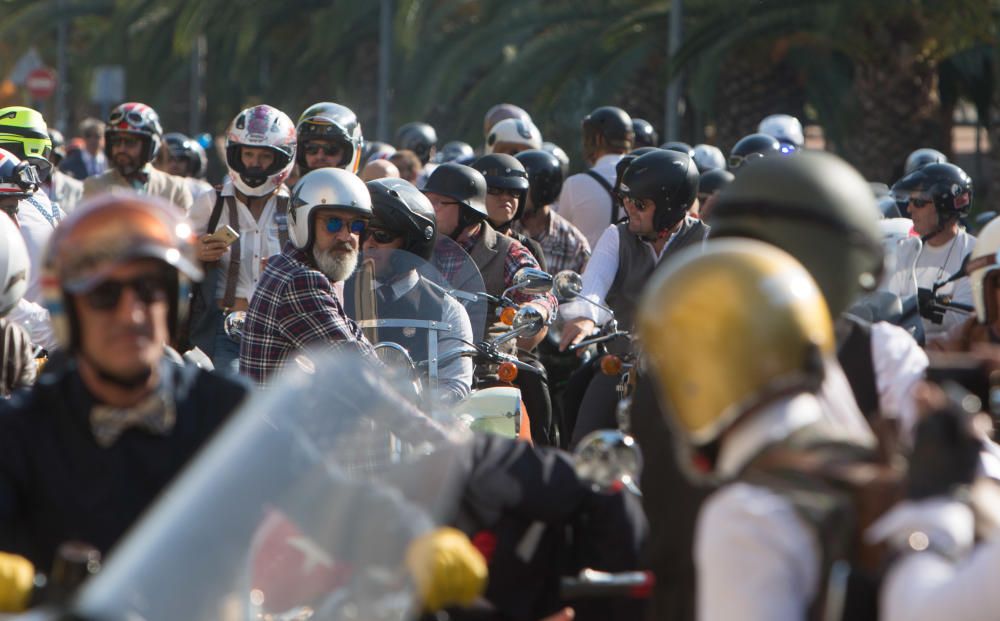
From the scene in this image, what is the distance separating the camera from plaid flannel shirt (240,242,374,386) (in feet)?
20.8

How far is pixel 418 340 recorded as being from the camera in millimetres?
6797

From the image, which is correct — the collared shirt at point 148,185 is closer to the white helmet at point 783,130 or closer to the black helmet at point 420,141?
the black helmet at point 420,141

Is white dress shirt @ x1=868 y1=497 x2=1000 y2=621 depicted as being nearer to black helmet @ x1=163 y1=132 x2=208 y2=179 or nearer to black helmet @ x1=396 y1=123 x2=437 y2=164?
black helmet @ x1=396 y1=123 x2=437 y2=164

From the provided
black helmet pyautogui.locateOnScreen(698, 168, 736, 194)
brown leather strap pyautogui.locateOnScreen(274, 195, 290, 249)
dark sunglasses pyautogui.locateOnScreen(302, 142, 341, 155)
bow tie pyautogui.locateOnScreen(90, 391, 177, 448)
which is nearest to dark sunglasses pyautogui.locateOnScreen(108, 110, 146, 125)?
dark sunglasses pyautogui.locateOnScreen(302, 142, 341, 155)

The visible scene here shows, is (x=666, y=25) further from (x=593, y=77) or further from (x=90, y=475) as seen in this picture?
(x=90, y=475)

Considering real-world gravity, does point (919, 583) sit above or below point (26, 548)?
above

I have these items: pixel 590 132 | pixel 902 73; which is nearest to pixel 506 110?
pixel 590 132

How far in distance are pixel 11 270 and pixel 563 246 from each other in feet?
18.6

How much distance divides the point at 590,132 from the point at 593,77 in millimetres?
6422

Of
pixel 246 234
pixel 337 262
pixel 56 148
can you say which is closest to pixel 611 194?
pixel 246 234

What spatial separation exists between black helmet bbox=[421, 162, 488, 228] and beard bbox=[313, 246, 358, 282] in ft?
7.36

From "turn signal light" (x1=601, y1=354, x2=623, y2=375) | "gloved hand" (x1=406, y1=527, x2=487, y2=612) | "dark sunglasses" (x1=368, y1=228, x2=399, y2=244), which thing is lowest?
"turn signal light" (x1=601, y1=354, x2=623, y2=375)

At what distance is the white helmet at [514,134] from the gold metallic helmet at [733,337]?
34.2 feet

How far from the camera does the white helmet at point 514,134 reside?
43.9ft
